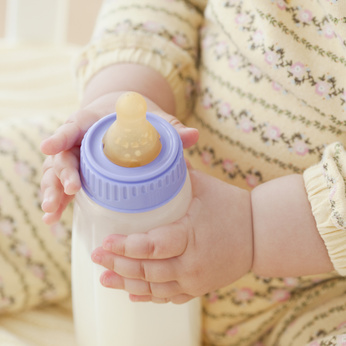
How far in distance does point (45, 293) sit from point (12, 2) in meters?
0.44

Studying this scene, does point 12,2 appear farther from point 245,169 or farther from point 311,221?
point 311,221

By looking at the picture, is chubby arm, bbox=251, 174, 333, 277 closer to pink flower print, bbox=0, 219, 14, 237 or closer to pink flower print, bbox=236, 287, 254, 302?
pink flower print, bbox=236, 287, 254, 302

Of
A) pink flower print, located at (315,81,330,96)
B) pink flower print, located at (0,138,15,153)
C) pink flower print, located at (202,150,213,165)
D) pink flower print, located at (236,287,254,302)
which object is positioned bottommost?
pink flower print, located at (236,287,254,302)

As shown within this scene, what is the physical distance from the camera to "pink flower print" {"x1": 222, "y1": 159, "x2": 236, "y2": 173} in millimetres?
591

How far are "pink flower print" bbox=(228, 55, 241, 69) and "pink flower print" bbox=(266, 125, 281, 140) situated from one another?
73 mm

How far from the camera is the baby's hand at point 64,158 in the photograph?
43 cm

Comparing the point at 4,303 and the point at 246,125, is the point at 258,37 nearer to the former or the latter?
the point at 246,125

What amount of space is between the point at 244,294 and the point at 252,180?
0.41ft

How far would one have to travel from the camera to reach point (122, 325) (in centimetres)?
49

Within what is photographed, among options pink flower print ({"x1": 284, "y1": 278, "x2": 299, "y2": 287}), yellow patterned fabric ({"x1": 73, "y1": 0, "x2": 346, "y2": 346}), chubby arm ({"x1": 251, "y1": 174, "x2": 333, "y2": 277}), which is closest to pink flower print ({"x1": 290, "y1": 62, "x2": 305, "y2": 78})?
yellow patterned fabric ({"x1": 73, "y1": 0, "x2": 346, "y2": 346})

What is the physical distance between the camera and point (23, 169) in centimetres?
59

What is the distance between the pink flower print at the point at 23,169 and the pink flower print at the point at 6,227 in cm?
5

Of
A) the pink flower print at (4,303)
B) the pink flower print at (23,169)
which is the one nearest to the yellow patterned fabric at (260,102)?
the pink flower print at (23,169)

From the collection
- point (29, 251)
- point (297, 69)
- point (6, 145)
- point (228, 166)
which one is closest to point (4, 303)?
point (29, 251)
